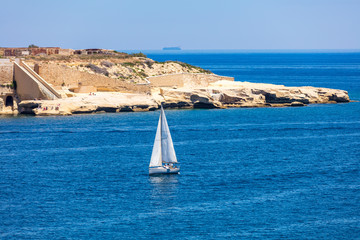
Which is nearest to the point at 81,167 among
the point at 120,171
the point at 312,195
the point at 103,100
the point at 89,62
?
the point at 120,171

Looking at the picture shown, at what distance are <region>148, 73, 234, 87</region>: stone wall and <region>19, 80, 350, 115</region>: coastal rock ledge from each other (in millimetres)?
716

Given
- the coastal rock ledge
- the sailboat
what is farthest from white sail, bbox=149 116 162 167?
the coastal rock ledge

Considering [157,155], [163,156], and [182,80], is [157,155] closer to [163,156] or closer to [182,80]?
[163,156]

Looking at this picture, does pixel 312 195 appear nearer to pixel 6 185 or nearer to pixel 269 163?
pixel 269 163

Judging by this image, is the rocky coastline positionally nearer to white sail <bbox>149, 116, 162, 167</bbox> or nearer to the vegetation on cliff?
the vegetation on cliff

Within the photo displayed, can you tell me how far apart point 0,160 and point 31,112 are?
20760 mm

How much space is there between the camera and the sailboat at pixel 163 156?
41.1 metres

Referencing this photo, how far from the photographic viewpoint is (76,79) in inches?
2778

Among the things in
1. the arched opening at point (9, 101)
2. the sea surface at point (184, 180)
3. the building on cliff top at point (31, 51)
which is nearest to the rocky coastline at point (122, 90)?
the arched opening at point (9, 101)

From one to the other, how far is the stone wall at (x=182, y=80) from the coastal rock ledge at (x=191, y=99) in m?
0.72

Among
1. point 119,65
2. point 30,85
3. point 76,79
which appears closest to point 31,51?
point 119,65

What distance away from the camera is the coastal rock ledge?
64.8 meters

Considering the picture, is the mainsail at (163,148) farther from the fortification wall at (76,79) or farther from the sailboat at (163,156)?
the fortification wall at (76,79)

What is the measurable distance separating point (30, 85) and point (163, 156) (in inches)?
1098
